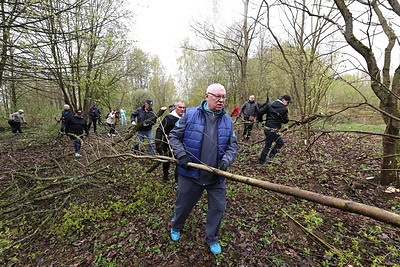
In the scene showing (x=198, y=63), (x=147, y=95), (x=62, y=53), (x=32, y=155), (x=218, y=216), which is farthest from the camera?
(x=147, y=95)

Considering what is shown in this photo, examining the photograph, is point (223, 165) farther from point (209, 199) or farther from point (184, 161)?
point (209, 199)

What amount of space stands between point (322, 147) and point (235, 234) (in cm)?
571

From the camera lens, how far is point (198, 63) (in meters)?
19.7

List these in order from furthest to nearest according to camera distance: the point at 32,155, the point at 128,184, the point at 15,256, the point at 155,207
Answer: the point at 32,155 → the point at 128,184 → the point at 155,207 → the point at 15,256

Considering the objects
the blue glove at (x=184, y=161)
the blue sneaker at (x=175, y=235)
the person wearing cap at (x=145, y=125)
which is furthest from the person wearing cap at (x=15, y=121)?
the blue glove at (x=184, y=161)

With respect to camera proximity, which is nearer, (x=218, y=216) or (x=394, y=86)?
(x=218, y=216)

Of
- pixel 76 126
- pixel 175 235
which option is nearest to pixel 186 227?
pixel 175 235

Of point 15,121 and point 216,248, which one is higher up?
point 15,121

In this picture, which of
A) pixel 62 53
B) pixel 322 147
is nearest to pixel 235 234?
pixel 322 147

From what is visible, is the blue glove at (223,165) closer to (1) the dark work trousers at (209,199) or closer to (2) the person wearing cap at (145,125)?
(1) the dark work trousers at (209,199)

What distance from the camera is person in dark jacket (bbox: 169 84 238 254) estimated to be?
7.25 ft

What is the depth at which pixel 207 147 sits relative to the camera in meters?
2.24

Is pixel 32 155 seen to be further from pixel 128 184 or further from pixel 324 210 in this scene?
pixel 324 210

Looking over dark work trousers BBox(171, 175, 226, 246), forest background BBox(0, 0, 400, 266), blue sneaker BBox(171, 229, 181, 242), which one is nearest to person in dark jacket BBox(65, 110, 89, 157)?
forest background BBox(0, 0, 400, 266)
